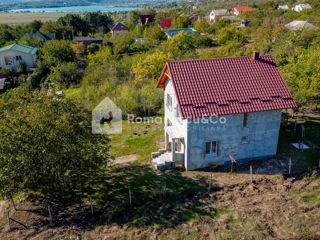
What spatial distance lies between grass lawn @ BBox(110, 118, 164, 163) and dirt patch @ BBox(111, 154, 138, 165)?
16.6 inches

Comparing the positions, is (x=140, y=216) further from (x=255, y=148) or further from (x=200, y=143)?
(x=255, y=148)

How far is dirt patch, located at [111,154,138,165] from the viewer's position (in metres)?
23.2

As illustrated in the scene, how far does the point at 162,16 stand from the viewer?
116938mm

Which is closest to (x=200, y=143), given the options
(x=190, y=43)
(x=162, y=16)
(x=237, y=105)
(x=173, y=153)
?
(x=173, y=153)

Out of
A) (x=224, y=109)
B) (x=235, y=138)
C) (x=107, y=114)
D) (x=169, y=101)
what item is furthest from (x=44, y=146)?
(x=107, y=114)

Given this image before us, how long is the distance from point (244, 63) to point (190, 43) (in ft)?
135

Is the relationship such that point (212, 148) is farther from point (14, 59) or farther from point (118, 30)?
point (118, 30)

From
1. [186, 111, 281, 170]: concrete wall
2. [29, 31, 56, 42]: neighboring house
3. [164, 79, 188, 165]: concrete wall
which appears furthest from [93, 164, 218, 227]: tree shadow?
[29, 31, 56, 42]: neighboring house

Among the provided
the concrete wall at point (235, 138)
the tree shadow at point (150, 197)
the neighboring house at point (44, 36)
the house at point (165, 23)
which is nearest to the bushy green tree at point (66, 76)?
the tree shadow at point (150, 197)

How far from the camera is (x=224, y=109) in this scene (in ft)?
63.1

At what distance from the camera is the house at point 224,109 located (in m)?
19.5

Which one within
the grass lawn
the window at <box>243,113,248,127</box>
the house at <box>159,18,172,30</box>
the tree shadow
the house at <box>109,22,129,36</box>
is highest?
the window at <box>243,113,248,127</box>

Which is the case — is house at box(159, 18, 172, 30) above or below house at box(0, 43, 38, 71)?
above

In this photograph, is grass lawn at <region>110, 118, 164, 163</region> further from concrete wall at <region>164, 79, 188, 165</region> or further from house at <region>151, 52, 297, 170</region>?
house at <region>151, 52, 297, 170</region>
